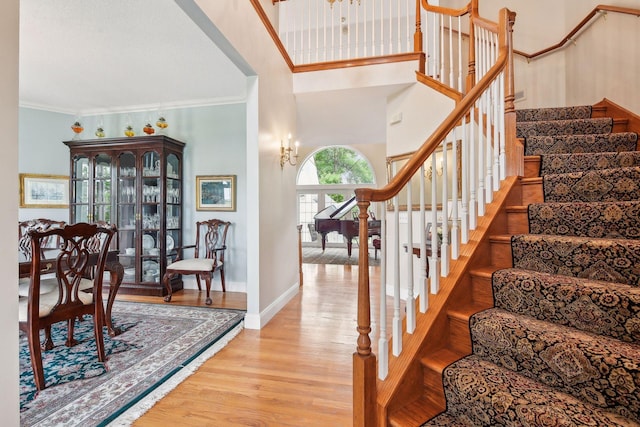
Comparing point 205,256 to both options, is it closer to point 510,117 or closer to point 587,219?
point 510,117

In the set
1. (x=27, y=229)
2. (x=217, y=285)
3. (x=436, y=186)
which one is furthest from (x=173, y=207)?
(x=436, y=186)

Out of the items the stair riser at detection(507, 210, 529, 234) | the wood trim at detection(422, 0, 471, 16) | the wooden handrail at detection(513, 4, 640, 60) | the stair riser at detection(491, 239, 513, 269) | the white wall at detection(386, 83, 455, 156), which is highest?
the wood trim at detection(422, 0, 471, 16)

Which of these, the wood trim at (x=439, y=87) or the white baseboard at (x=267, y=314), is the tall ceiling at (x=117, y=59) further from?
the white baseboard at (x=267, y=314)

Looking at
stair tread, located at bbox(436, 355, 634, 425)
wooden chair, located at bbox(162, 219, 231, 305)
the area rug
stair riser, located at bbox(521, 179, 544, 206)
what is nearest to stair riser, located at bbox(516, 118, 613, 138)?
stair riser, located at bbox(521, 179, 544, 206)

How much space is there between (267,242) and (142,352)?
1.34 metres

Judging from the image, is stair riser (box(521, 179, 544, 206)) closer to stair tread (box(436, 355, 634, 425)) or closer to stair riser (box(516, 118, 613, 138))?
stair riser (box(516, 118, 613, 138))

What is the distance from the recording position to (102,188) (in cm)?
394

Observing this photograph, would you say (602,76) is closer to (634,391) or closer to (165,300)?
(634,391)

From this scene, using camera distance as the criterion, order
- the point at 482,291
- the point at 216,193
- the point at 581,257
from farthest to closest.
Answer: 1. the point at 216,193
2. the point at 482,291
3. the point at 581,257

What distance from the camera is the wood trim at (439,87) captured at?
3011 mm

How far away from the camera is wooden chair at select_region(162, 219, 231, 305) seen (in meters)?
3.42

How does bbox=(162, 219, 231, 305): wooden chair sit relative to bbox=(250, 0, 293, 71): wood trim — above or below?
below

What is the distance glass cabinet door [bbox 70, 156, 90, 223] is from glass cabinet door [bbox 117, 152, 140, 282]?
0.51 metres

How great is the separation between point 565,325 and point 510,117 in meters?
1.54
